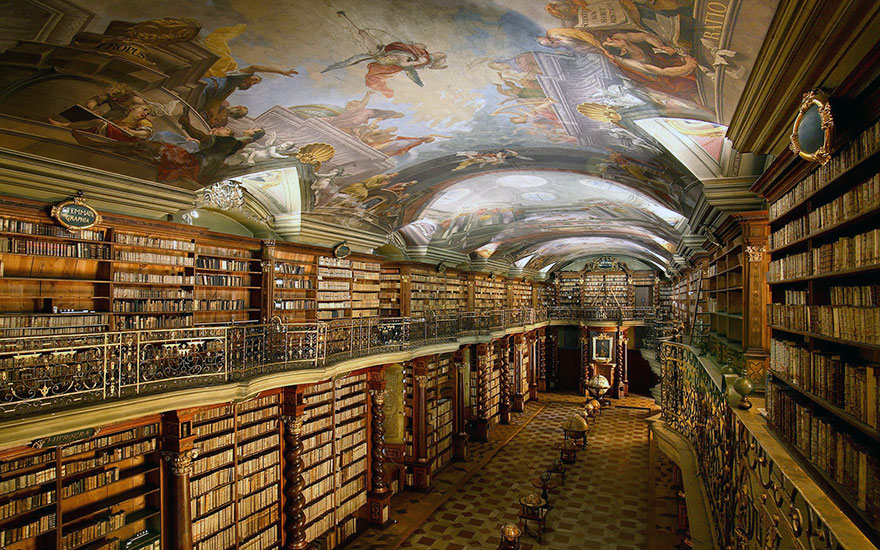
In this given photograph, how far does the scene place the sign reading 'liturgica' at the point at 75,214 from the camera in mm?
5391

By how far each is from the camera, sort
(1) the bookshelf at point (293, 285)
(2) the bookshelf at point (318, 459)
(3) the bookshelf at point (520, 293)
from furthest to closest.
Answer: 1. (3) the bookshelf at point (520, 293)
2. (1) the bookshelf at point (293, 285)
3. (2) the bookshelf at point (318, 459)

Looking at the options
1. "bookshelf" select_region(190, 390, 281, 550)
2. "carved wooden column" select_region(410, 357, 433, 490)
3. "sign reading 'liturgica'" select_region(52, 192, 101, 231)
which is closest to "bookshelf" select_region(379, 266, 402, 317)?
"carved wooden column" select_region(410, 357, 433, 490)

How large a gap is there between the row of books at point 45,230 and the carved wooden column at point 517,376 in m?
15.7

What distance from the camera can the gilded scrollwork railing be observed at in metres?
2.23

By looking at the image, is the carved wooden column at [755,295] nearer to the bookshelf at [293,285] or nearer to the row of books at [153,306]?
the bookshelf at [293,285]

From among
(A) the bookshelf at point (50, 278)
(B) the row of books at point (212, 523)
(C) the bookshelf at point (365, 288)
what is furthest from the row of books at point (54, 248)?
(C) the bookshelf at point (365, 288)

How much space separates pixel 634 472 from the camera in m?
12.9

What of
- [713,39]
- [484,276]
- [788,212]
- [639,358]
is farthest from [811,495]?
[639,358]

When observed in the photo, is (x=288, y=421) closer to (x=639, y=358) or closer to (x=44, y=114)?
(x=44, y=114)

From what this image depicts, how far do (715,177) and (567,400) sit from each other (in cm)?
1811

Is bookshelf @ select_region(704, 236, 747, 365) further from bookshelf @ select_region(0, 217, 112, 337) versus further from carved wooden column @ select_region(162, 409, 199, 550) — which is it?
bookshelf @ select_region(0, 217, 112, 337)

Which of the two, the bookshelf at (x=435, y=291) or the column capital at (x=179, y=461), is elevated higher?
the bookshelf at (x=435, y=291)

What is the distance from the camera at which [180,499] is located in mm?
5902

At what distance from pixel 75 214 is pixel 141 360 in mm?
1842
